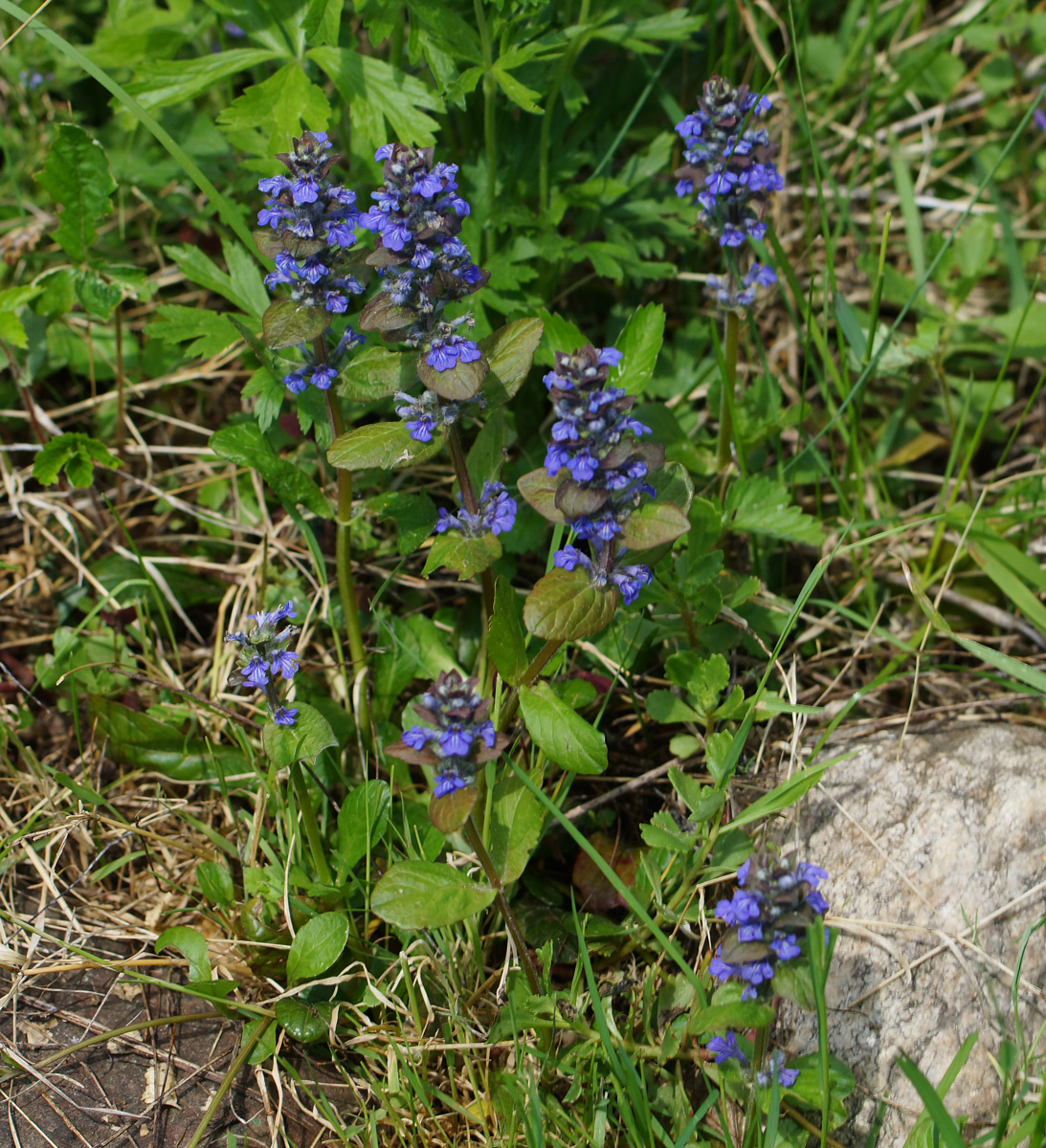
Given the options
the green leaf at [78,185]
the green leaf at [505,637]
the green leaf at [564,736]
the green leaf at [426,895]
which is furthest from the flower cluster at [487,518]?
the green leaf at [78,185]

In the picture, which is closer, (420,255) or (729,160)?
(420,255)

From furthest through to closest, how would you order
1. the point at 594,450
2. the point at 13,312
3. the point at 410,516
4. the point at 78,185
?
the point at 78,185
the point at 13,312
the point at 410,516
the point at 594,450

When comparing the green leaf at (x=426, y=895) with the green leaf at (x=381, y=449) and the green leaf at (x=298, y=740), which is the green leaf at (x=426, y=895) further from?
the green leaf at (x=381, y=449)

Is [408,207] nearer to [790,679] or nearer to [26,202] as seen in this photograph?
[790,679]

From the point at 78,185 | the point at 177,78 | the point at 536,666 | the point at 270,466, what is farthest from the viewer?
the point at 78,185

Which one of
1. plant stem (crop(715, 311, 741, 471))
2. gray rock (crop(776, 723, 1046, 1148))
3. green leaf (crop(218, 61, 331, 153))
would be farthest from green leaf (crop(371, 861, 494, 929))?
green leaf (crop(218, 61, 331, 153))

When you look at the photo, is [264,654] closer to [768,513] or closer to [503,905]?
[503,905]

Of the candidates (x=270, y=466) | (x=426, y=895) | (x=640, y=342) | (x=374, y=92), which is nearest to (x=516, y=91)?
(x=374, y=92)

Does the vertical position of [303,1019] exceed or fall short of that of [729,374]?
it falls short
